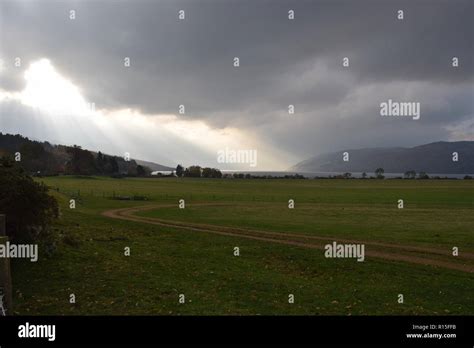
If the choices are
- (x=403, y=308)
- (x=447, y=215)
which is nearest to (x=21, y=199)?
(x=403, y=308)

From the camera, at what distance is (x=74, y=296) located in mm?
12805

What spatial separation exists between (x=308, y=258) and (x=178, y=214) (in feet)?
78.7

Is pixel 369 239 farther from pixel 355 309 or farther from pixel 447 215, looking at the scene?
pixel 447 215

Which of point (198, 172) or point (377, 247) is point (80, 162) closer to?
point (198, 172)

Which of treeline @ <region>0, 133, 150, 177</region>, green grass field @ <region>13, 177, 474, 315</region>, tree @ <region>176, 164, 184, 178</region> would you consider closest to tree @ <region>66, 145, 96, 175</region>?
treeline @ <region>0, 133, 150, 177</region>

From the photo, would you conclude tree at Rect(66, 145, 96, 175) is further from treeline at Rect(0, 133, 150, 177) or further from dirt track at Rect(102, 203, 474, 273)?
dirt track at Rect(102, 203, 474, 273)

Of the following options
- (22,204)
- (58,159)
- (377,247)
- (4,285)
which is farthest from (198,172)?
(4,285)

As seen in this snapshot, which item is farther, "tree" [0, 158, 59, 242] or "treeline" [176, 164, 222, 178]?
"treeline" [176, 164, 222, 178]

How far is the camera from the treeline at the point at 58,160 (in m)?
55.8

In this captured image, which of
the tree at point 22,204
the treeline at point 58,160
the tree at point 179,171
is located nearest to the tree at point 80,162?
the treeline at point 58,160

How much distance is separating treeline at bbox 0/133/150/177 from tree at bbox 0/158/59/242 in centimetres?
146

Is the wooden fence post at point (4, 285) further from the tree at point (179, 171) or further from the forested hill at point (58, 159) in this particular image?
the tree at point (179, 171)

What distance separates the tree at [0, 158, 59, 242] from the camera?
15945mm

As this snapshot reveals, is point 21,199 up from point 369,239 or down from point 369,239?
up
